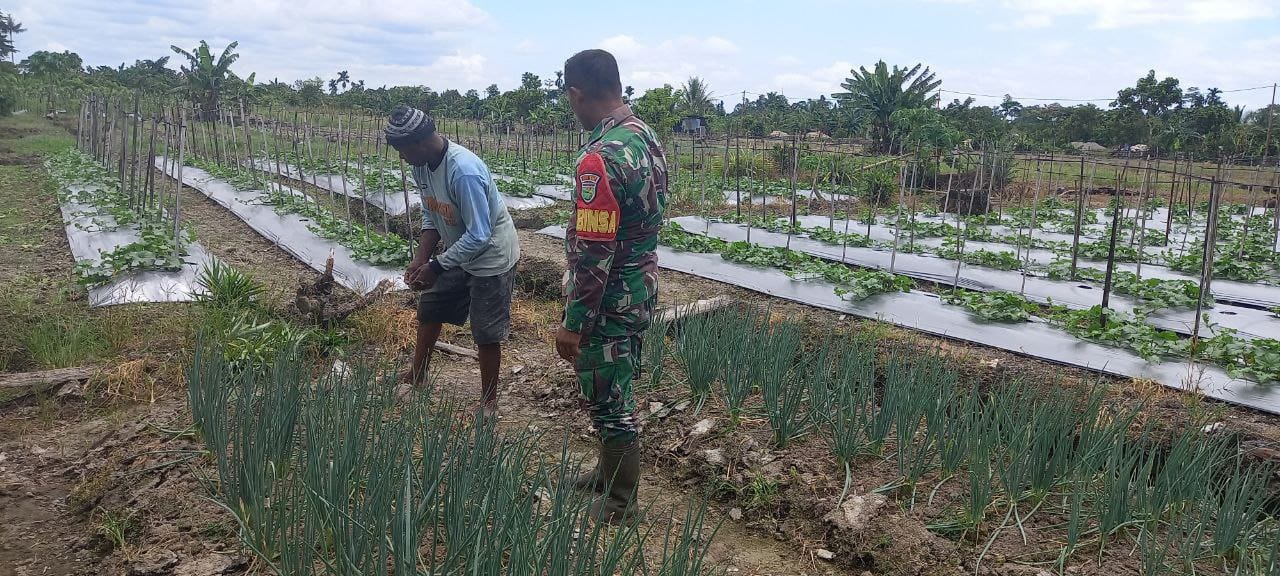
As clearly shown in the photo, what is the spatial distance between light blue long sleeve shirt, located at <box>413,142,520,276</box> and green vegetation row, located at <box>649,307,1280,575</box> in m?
1.13

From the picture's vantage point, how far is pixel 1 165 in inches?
543

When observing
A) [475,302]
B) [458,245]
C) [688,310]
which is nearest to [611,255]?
[458,245]

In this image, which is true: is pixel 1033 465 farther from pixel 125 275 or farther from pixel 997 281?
pixel 125 275

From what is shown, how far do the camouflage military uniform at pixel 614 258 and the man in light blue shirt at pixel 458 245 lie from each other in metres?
0.92

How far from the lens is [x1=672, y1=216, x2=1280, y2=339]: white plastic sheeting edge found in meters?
5.50

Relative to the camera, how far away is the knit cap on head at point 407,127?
10.8ft

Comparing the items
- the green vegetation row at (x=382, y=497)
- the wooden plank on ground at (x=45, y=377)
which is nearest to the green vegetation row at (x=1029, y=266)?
the green vegetation row at (x=382, y=497)

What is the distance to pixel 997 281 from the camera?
7.11 m

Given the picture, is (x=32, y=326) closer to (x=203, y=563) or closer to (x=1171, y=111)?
(x=203, y=563)

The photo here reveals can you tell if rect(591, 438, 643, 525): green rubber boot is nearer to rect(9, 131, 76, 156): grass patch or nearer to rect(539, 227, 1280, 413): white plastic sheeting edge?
rect(539, 227, 1280, 413): white plastic sheeting edge

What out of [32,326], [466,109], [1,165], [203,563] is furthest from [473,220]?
[466,109]

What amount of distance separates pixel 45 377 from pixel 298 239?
452 centimetres

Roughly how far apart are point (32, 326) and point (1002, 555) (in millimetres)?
4817

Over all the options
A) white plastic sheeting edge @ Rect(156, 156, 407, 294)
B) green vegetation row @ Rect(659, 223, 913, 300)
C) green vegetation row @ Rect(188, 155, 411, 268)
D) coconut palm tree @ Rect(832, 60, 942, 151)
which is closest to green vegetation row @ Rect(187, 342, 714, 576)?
white plastic sheeting edge @ Rect(156, 156, 407, 294)
